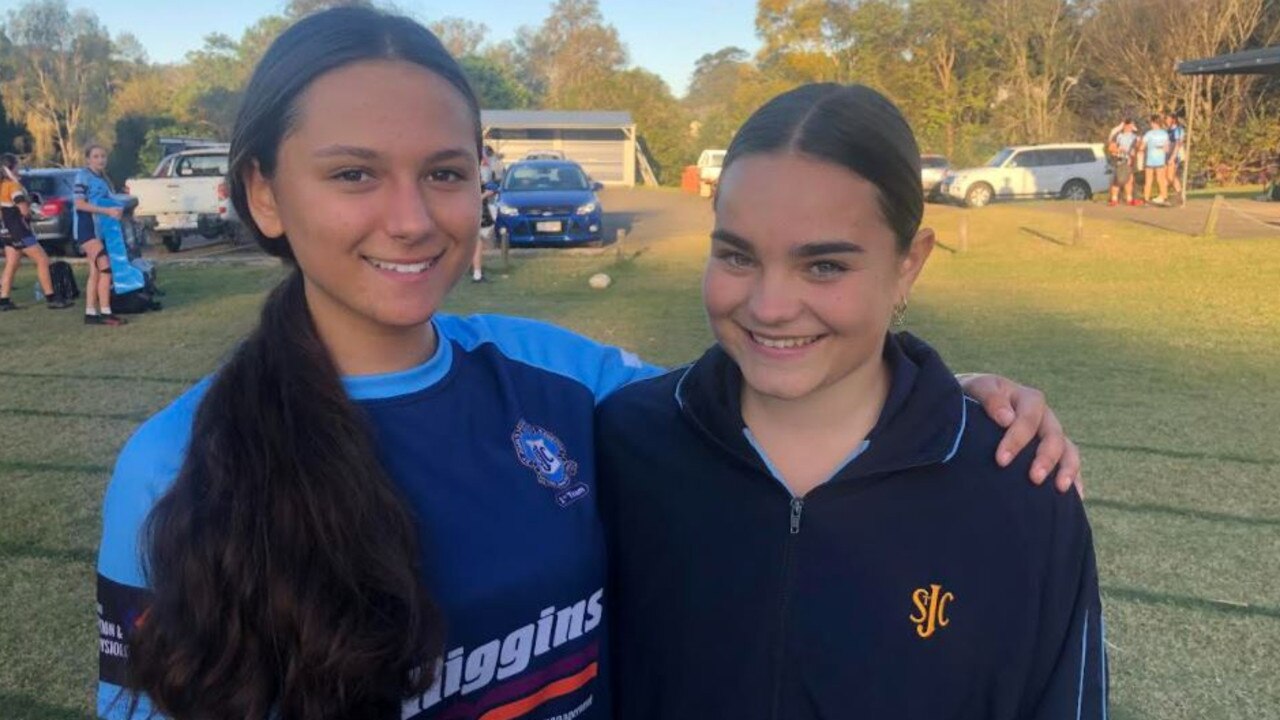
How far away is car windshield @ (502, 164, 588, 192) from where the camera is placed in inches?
742

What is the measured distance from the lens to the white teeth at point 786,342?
1.81 m

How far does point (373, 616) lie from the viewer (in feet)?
5.19

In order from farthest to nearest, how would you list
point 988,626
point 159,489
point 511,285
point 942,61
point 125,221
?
point 942,61 < point 511,285 < point 125,221 < point 988,626 < point 159,489

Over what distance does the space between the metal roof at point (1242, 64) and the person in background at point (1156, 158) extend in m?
1.38

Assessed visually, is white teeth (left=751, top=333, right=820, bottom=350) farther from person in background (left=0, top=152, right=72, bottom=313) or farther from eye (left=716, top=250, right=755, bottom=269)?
person in background (left=0, top=152, right=72, bottom=313)

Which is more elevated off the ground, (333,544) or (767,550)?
(333,544)

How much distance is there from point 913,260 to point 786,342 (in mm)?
320

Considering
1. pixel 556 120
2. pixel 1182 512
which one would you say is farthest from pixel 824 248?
pixel 556 120

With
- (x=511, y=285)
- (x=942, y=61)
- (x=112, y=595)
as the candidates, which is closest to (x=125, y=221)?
(x=511, y=285)

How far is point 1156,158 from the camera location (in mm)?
22562

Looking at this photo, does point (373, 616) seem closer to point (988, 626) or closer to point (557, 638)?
point (557, 638)

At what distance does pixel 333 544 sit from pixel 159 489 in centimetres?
27

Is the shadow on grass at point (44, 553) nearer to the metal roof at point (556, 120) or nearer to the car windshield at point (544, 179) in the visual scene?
the car windshield at point (544, 179)

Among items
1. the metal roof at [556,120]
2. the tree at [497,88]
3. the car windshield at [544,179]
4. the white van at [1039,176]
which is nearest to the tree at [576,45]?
the tree at [497,88]
